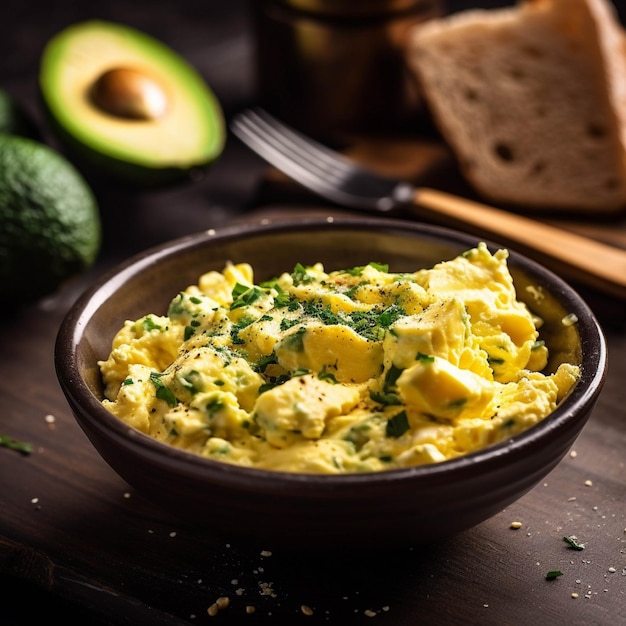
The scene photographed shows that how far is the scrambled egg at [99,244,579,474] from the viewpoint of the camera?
153 cm

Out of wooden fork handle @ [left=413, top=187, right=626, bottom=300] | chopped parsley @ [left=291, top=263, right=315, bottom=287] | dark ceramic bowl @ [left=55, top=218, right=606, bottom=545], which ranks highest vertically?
chopped parsley @ [left=291, top=263, right=315, bottom=287]

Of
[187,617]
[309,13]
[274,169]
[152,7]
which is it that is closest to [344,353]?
[187,617]

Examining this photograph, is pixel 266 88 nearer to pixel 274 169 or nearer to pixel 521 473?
pixel 274 169

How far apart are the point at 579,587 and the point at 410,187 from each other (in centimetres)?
161

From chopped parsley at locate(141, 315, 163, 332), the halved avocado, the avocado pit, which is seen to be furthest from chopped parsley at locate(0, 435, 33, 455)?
the avocado pit

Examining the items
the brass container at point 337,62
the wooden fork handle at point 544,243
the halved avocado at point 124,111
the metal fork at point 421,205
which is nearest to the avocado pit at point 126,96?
the halved avocado at point 124,111

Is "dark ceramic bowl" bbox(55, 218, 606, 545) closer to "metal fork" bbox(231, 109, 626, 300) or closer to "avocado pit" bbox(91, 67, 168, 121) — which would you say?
"metal fork" bbox(231, 109, 626, 300)

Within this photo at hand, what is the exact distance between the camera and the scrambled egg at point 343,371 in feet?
5.01

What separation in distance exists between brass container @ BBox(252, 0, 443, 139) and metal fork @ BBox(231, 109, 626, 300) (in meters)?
0.13

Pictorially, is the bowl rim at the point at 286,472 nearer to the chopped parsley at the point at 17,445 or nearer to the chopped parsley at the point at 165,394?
the chopped parsley at the point at 165,394

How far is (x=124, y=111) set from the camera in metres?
3.08

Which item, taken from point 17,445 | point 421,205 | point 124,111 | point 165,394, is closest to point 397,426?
point 165,394

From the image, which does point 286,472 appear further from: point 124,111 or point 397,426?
point 124,111

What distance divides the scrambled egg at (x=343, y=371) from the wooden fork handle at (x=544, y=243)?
70 cm
